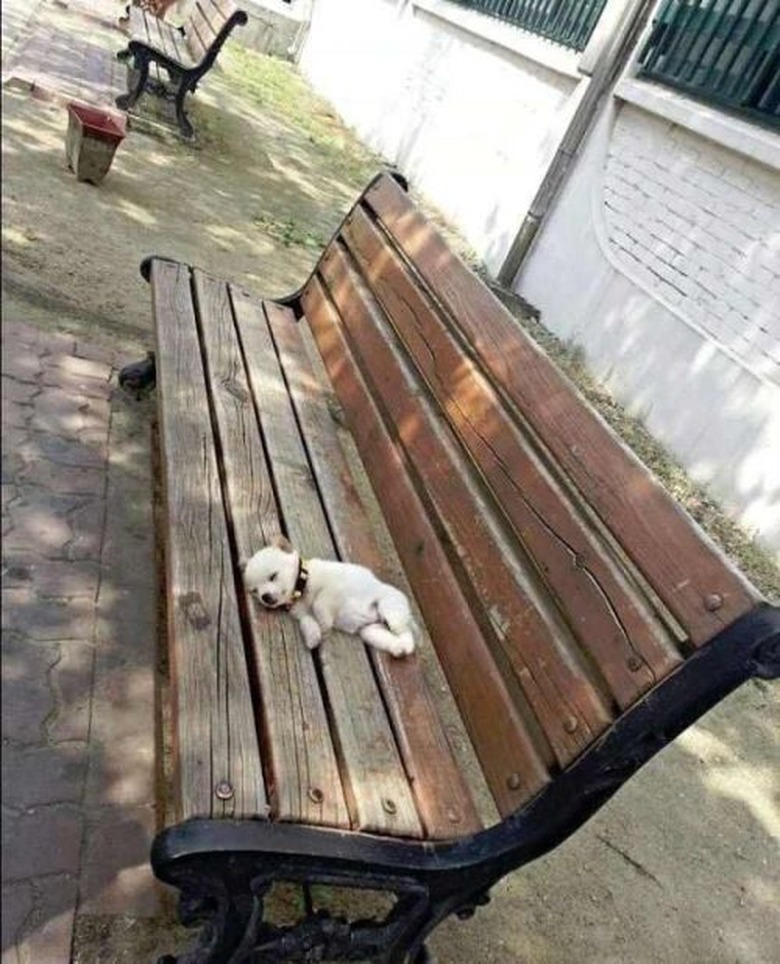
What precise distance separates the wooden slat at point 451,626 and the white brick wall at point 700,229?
3283 millimetres

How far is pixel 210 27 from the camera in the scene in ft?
27.2

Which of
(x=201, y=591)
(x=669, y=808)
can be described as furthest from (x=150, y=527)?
(x=669, y=808)

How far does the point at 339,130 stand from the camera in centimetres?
1226

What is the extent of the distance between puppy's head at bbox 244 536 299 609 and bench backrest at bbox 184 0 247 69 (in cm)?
665

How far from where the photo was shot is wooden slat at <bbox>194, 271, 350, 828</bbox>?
1832 millimetres

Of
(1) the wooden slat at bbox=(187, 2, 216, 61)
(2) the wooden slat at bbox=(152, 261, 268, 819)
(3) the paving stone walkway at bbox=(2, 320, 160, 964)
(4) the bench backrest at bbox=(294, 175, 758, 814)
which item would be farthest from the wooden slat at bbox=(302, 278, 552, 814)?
(1) the wooden slat at bbox=(187, 2, 216, 61)

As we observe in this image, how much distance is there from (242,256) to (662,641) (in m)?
5.31

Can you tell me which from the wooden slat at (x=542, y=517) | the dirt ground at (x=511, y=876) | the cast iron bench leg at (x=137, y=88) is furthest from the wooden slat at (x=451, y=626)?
the cast iron bench leg at (x=137, y=88)

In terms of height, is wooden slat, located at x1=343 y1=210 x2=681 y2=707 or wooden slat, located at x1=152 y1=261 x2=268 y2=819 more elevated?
wooden slat, located at x1=343 y1=210 x2=681 y2=707

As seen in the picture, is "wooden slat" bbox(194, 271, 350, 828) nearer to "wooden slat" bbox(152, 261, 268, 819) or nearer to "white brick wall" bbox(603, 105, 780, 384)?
"wooden slat" bbox(152, 261, 268, 819)

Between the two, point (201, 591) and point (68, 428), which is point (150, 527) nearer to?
point (201, 591)

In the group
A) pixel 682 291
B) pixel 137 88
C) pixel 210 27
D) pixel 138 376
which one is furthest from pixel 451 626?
pixel 210 27

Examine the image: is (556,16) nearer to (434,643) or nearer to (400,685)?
(434,643)

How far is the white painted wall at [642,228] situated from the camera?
5.59 metres
